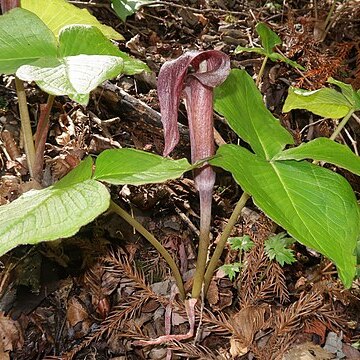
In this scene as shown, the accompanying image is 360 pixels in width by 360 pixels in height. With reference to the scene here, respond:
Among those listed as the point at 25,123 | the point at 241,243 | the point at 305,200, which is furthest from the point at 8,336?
the point at 305,200

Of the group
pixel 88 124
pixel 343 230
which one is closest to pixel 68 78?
pixel 343 230

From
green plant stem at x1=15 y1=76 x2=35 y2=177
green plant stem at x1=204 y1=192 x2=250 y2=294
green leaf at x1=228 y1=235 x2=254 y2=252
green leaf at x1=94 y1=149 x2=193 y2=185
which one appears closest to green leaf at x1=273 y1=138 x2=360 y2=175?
green plant stem at x1=204 y1=192 x2=250 y2=294

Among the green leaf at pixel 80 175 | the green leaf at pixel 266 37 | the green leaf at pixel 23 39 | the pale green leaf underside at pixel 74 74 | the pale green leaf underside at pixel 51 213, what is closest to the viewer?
the pale green leaf underside at pixel 51 213

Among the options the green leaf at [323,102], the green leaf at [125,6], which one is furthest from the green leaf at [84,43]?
the green leaf at [125,6]

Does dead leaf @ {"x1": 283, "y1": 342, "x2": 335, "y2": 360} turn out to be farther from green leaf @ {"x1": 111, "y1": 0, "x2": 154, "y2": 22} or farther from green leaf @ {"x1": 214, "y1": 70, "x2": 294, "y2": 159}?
green leaf @ {"x1": 111, "y1": 0, "x2": 154, "y2": 22}

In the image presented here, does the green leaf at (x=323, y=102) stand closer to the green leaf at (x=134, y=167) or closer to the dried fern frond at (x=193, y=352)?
the green leaf at (x=134, y=167)

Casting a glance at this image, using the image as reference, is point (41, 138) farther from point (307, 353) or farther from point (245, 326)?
point (307, 353)
